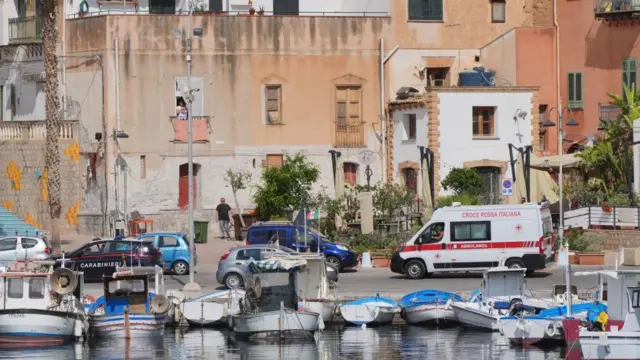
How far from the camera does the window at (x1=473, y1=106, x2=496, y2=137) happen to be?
205 ft

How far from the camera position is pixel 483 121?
6250 centimetres

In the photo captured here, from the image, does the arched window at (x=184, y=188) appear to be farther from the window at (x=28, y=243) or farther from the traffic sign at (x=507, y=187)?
the traffic sign at (x=507, y=187)

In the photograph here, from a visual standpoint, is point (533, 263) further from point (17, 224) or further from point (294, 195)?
point (17, 224)

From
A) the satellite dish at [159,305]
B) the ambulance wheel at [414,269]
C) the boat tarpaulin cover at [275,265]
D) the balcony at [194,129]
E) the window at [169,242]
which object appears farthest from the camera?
the balcony at [194,129]

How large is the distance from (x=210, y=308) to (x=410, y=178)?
20.5 meters

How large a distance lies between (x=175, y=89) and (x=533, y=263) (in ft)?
62.3

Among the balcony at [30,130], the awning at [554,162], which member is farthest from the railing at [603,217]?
the balcony at [30,130]

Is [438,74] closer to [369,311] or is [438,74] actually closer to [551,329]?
[369,311]

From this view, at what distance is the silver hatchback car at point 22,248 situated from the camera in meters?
51.1

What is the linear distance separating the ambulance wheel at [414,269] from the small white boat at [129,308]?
29.0 feet

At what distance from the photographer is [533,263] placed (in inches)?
1919

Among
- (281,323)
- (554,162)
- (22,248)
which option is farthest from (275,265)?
(554,162)

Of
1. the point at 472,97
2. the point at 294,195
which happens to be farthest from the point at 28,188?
the point at 472,97

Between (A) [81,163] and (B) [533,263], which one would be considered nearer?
(B) [533,263]
